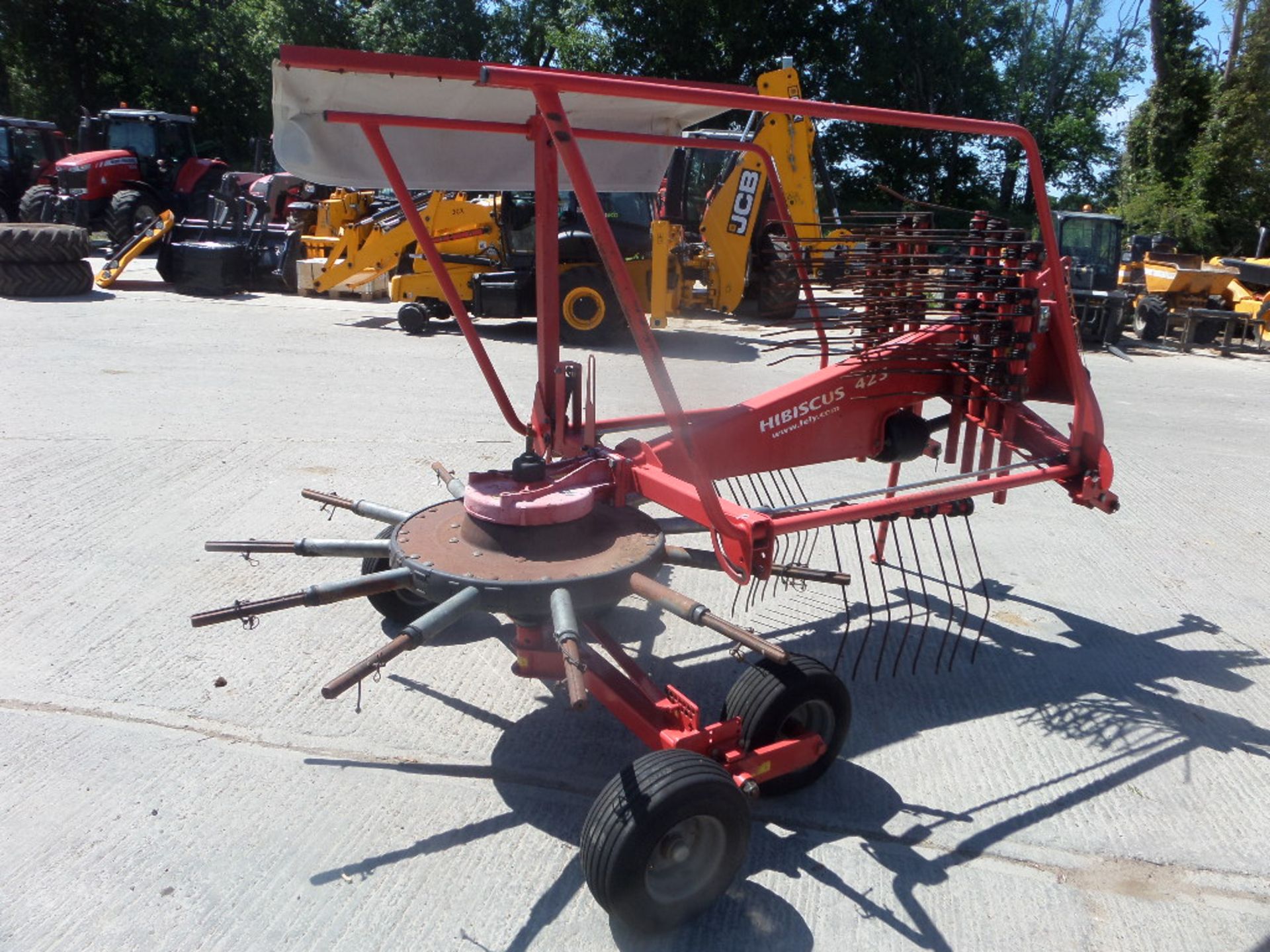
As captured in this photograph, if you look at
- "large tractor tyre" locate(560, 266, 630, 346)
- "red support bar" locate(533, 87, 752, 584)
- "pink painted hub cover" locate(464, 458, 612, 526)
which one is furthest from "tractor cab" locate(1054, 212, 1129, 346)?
"red support bar" locate(533, 87, 752, 584)

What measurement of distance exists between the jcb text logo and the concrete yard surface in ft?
21.4

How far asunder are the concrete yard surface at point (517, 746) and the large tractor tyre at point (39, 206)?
13.6 metres

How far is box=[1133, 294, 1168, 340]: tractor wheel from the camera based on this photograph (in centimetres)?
1444

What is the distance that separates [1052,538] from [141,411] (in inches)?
247

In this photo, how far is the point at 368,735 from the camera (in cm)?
361

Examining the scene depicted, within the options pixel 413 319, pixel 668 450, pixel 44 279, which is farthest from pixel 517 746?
pixel 44 279

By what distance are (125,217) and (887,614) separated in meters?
17.5

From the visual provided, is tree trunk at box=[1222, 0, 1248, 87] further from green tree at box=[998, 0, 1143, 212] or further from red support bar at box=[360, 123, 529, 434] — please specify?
red support bar at box=[360, 123, 529, 434]

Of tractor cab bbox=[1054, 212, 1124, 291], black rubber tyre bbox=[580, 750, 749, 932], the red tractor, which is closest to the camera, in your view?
black rubber tyre bbox=[580, 750, 749, 932]

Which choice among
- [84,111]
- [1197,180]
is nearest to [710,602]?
[84,111]

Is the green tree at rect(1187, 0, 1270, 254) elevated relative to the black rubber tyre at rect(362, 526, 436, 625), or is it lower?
elevated

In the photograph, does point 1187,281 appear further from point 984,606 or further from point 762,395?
point 762,395

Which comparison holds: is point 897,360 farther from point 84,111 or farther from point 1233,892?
point 84,111

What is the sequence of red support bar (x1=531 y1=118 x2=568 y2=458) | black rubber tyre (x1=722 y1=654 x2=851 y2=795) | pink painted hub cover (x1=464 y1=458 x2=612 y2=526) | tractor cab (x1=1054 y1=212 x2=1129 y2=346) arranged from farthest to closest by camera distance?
tractor cab (x1=1054 y1=212 x2=1129 y2=346) < red support bar (x1=531 y1=118 x2=568 y2=458) < pink painted hub cover (x1=464 y1=458 x2=612 y2=526) < black rubber tyre (x1=722 y1=654 x2=851 y2=795)
